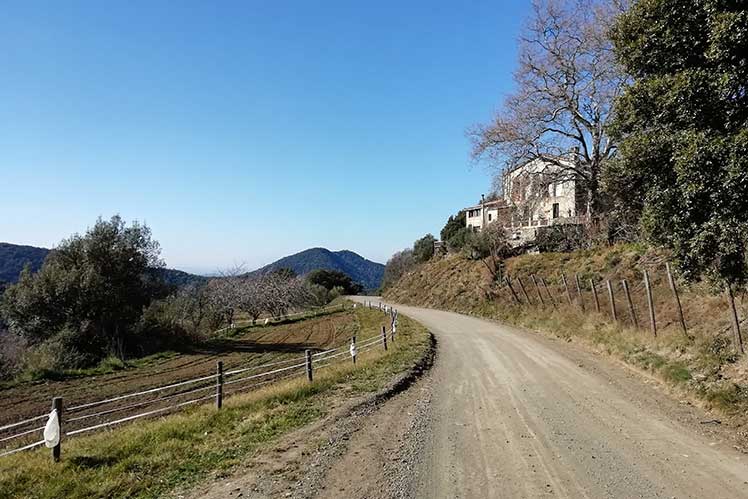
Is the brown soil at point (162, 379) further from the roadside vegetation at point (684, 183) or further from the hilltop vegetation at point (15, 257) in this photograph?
the hilltop vegetation at point (15, 257)

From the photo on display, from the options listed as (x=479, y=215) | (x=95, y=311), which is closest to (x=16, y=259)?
(x=95, y=311)

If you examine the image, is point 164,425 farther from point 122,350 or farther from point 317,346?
point 122,350

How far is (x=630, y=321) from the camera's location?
16625mm

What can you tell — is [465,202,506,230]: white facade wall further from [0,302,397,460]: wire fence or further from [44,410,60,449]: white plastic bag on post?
[44,410,60,449]: white plastic bag on post

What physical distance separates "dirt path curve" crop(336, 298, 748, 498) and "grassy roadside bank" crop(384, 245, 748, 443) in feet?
2.12

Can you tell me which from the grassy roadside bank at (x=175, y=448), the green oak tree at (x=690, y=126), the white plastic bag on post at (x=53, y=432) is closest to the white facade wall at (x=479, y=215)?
the green oak tree at (x=690, y=126)

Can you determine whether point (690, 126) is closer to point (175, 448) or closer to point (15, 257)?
point (175, 448)

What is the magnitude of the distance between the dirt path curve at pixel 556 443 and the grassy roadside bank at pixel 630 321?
0.65 metres

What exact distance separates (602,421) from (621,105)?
5865 millimetres

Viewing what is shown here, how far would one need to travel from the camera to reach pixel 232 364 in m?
23.8

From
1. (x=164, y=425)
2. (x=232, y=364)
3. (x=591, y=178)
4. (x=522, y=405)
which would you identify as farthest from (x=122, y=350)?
(x=591, y=178)

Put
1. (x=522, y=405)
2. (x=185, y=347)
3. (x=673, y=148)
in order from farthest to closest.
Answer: (x=185, y=347) < (x=522, y=405) < (x=673, y=148)

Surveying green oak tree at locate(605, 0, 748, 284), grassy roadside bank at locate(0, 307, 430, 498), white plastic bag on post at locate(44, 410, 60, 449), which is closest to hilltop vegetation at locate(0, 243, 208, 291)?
grassy roadside bank at locate(0, 307, 430, 498)

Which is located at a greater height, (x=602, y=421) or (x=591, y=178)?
(x=591, y=178)
